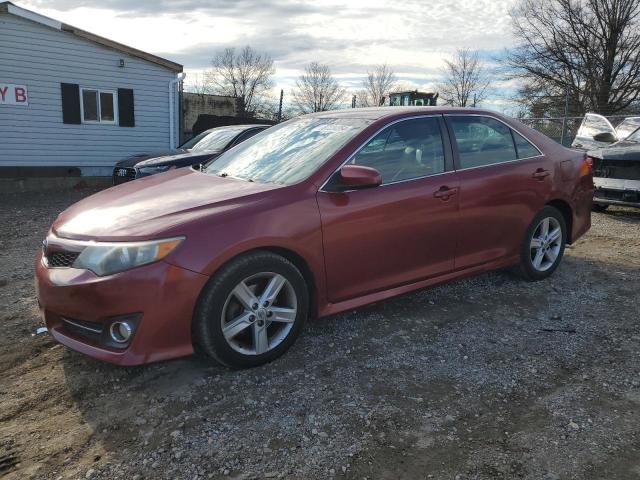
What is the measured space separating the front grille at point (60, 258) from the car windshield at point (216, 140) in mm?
6576

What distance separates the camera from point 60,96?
1291 cm

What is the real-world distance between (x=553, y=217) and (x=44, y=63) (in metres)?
12.6

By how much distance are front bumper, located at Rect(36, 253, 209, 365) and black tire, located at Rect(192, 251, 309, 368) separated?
0.23 ft

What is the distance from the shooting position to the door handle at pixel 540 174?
4613mm

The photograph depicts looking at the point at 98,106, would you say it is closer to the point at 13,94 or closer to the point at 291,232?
the point at 13,94

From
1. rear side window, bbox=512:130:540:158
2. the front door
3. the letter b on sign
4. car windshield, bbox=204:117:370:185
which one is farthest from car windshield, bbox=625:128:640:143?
the letter b on sign

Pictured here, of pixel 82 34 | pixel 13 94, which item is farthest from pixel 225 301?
pixel 82 34

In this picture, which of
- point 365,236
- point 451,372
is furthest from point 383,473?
point 365,236

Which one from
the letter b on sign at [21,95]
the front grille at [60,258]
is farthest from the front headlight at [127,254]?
the letter b on sign at [21,95]

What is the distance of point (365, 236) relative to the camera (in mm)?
3516

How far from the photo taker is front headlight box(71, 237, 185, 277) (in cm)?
280

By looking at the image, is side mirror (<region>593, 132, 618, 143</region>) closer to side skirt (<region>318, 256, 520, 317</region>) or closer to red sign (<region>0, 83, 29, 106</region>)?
side skirt (<region>318, 256, 520, 317</region>)

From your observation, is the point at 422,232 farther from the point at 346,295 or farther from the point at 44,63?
the point at 44,63

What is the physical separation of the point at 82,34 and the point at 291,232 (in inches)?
484
